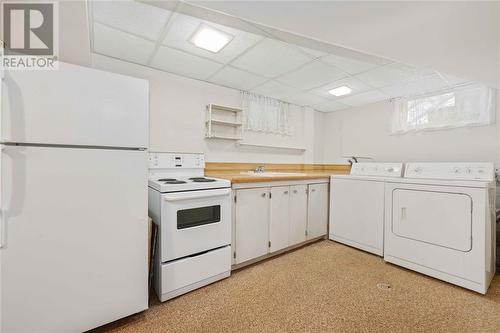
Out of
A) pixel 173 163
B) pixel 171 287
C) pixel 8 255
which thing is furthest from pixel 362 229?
pixel 8 255

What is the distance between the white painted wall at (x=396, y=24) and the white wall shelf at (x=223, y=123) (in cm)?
211

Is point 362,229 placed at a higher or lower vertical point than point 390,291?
higher

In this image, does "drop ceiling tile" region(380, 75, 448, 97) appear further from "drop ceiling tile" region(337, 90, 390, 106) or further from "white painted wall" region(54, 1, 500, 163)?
"white painted wall" region(54, 1, 500, 163)

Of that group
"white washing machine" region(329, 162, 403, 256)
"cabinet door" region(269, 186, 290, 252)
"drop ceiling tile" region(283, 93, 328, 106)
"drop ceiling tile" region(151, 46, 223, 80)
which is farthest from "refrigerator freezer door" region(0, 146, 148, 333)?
"drop ceiling tile" region(283, 93, 328, 106)

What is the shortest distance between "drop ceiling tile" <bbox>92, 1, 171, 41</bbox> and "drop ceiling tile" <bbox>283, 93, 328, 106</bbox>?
7.25ft

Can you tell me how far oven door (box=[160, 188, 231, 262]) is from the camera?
1675 millimetres

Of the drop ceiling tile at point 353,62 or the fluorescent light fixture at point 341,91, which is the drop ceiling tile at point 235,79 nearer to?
the drop ceiling tile at point 353,62

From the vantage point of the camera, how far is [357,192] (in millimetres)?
2725

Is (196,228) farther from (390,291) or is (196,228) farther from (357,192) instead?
(357,192)

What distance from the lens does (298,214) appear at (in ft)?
8.80

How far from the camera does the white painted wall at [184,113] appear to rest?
2.43m

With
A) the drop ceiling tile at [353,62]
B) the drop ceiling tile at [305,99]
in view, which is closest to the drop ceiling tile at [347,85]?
the drop ceiling tile at [305,99]

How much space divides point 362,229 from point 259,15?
2743mm

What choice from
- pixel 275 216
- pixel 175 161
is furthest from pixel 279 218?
pixel 175 161
